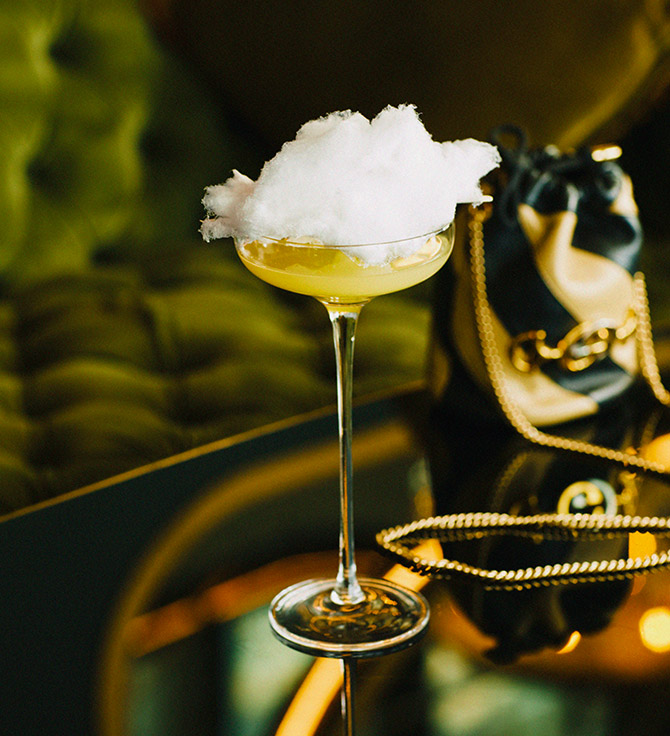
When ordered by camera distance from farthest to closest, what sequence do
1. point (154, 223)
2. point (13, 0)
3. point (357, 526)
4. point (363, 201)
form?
point (154, 223)
point (13, 0)
point (357, 526)
point (363, 201)

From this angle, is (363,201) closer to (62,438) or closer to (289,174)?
(289,174)

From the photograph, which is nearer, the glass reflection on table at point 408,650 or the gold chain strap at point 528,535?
the glass reflection on table at point 408,650

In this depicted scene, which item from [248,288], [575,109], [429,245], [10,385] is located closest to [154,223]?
[248,288]

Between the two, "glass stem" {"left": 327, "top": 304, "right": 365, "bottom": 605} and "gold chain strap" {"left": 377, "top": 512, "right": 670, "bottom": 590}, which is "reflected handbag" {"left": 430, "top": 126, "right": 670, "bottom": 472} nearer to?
"gold chain strap" {"left": 377, "top": 512, "right": 670, "bottom": 590}

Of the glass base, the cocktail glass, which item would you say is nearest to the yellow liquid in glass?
the cocktail glass

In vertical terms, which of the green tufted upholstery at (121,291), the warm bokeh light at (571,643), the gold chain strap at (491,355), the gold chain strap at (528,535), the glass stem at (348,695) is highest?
the green tufted upholstery at (121,291)

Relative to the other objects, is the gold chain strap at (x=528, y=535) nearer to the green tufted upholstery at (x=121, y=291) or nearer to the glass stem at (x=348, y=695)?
the glass stem at (x=348, y=695)

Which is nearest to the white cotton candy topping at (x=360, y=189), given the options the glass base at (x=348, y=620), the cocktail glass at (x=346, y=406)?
the cocktail glass at (x=346, y=406)
